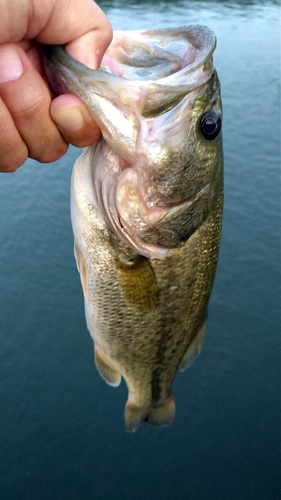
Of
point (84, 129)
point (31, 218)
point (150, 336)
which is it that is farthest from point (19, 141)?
point (31, 218)

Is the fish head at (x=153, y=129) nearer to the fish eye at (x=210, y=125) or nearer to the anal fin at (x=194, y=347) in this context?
the fish eye at (x=210, y=125)

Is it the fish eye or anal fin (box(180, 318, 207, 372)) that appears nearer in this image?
the fish eye

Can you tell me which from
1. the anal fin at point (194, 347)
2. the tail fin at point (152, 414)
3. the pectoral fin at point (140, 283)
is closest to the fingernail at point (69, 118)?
the pectoral fin at point (140, 283)

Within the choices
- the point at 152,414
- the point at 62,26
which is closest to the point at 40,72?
the point at 62,26

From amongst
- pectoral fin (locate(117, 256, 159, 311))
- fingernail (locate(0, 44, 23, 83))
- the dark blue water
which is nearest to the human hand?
fingernail (locate(0, 44, 23, 83))

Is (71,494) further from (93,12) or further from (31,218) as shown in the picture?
(93,12)

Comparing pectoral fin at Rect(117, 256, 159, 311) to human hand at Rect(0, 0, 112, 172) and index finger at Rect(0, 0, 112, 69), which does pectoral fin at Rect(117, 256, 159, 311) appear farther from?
index finger at Rect(0, 0, 112, 69)

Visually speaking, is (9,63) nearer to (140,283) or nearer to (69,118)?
(69,118)
